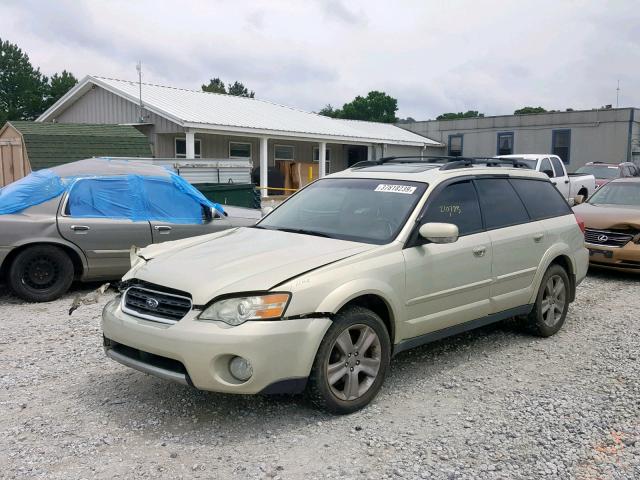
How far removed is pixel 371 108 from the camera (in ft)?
247

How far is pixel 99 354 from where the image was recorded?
16.9 ft

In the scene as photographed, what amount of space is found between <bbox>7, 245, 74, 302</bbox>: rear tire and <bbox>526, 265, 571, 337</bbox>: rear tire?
519cm

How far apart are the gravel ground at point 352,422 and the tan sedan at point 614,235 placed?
3454 millimetres

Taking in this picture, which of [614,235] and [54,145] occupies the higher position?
[54,145]

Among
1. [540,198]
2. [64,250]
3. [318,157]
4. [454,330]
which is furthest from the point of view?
[318,157]

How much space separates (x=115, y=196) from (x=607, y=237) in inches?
273

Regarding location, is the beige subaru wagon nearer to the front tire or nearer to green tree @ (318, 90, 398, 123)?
Result: the front tire

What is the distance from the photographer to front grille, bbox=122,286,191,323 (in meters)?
→ 3.72

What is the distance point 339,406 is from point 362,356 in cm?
37

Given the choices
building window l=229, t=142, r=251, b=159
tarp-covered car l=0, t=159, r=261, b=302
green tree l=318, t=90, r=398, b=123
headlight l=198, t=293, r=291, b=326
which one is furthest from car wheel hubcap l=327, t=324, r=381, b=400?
green tree l=318, t=90, r=398, b=123

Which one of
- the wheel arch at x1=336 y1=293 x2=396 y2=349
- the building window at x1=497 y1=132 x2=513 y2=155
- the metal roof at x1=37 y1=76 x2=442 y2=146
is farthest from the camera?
the building window at x1=497 y1=132 x2=513 y2=155

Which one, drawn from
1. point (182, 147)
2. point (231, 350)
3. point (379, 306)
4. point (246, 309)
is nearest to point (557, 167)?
point (182, 147)

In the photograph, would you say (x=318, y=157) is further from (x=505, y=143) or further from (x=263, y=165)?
(x=505, y=143)

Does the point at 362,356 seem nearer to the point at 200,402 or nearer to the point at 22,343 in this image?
the point at 200,402
